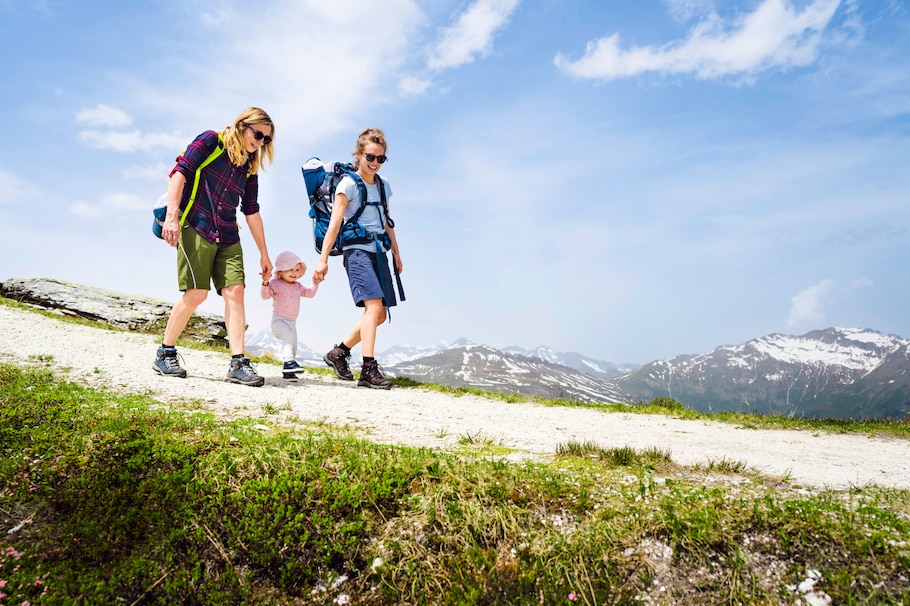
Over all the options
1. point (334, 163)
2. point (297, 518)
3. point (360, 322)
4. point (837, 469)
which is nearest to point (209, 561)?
point (297, 518)

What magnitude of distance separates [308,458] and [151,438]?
1.36m

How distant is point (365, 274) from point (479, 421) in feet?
13.2

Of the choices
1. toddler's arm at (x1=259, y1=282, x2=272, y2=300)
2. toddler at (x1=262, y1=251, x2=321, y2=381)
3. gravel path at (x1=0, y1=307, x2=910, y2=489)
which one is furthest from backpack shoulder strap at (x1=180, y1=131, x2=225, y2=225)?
toddler at (x1=262, y1=251, x2=321, y2=381)

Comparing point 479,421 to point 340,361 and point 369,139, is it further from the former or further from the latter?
point 369,139

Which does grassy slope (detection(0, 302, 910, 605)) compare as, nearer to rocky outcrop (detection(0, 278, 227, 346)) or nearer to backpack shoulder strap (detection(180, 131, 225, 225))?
backpack shoulder strap (detection(180, 131, 225, 225))

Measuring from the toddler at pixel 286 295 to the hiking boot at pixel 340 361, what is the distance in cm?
78

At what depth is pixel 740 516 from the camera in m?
3.38

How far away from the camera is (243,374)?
8.88m

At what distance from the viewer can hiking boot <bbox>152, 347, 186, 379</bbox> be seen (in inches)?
333

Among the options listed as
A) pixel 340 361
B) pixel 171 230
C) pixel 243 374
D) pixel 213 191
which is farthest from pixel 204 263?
pixel 340 361

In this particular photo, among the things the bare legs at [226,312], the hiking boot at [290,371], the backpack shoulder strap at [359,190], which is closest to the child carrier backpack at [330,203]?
the backpack shoulder strap at [359,190]

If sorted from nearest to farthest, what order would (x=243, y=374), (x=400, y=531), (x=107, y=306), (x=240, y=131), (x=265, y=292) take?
(x=400, y=531), (x=240, y=131), (x=243, y=374), (x=265, y=292), (x=107, y=306)

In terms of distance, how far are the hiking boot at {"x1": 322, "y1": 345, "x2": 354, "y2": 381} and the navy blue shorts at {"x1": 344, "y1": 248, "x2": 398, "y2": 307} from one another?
1.29 metres

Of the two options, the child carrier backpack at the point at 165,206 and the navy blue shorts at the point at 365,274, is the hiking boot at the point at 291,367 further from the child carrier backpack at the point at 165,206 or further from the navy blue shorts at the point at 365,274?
the child carrier backpack at the point at 165,206
